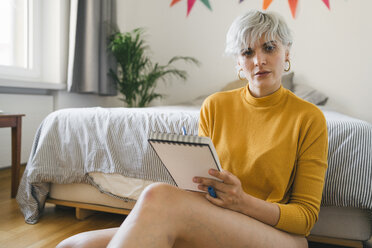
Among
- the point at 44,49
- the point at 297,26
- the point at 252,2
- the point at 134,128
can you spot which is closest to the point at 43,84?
the point at 44,49

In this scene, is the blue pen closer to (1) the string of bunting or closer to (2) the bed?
(2) the bed

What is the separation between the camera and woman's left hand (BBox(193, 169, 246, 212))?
27.8 inches

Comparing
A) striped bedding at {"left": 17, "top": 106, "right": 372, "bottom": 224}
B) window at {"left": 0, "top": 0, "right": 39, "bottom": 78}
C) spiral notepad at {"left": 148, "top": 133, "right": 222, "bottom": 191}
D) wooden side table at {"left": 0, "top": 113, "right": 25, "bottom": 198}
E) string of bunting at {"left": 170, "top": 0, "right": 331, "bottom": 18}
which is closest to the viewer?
spiral notepad at {"left": 148, "top": 133, "right": 222, "bottom": 191}

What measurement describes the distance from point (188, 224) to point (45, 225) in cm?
104

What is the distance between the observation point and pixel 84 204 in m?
1.53

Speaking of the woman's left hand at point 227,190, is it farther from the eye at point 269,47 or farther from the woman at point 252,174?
the eye at point 269,47

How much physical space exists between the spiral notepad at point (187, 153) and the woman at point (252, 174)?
0.12ft

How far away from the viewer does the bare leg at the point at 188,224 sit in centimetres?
65

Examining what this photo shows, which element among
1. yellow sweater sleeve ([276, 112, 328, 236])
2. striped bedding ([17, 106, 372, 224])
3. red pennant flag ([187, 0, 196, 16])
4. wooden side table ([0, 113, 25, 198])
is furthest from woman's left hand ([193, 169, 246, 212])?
red pennant flag ([187, 0, 196, 16])

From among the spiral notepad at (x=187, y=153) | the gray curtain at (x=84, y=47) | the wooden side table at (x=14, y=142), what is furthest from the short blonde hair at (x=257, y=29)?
the gray curtain at (x=84, y=47)

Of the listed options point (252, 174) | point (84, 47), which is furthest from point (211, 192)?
point (84, 47)

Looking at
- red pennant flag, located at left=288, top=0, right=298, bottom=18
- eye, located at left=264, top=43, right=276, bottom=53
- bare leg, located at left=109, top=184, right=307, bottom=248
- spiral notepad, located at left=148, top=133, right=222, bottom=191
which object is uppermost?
red pennant flag, located at left=288, top=0, right=298, bottom=18

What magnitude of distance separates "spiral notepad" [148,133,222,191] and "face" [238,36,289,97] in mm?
345

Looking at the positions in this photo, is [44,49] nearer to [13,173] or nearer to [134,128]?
[13,173]
